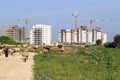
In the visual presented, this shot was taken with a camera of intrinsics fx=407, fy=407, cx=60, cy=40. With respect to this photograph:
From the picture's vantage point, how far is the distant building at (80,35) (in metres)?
142

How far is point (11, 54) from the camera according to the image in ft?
116

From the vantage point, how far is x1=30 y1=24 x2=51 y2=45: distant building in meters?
131

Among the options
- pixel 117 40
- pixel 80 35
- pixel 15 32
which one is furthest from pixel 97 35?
pixel 117 40

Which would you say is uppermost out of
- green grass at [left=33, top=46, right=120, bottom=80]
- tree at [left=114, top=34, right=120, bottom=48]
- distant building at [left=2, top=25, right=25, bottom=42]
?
distant building at [left=2, top=25, right=25, bottom=42]

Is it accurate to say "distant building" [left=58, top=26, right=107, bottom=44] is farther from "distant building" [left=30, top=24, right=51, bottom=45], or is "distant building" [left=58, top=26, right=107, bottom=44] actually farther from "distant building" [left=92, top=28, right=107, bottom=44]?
"distant building" [left=30, top=24, right=51, bottom=45]

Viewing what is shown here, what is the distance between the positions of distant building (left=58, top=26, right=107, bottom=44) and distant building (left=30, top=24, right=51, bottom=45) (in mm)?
10909

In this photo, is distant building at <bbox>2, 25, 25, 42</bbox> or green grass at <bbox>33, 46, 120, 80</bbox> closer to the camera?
green grass at <bbox>33, 46, 120, 80</bbox>

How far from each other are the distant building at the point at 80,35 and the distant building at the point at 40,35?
10909 mm

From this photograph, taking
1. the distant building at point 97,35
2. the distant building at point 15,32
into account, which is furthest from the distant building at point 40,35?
the distant building at point 97,35

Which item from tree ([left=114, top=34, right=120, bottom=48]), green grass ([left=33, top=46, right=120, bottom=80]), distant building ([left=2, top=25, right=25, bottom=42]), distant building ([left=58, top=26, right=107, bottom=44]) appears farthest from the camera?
distant building ([left=58, top=26, right=107, bottom=44])

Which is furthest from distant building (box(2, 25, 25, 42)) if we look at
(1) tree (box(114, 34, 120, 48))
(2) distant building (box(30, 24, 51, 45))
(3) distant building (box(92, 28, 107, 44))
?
(1) tree (box(114, 34, 120, 48))

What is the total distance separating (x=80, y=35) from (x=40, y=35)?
16.4 metres

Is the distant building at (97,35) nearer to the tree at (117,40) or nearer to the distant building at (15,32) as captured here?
the distant building at (15,32)

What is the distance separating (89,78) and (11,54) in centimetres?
1683
